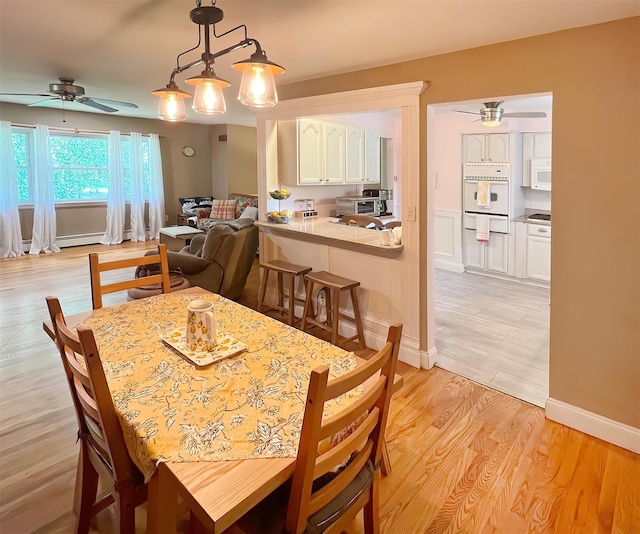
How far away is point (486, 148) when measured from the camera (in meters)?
5.70

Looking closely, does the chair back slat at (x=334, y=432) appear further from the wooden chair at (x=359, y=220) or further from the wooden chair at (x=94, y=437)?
the wooden chair at (x=359, y=220)

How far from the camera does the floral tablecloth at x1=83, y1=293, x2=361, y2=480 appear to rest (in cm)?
111

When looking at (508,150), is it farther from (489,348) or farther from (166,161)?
(166,161)

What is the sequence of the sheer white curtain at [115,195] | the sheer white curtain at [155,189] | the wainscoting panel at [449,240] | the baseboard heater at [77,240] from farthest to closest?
the sheer white curtain at [155,189] < the sheer white curtain at [115,195] < the baseboard heater at [77,240] < the wainscoting panel at [449,240]

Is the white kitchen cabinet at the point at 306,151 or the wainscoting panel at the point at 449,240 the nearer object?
the white kitchen cabinet at the point at 306,151

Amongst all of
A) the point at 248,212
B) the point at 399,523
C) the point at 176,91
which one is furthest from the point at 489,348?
the point at 248,212

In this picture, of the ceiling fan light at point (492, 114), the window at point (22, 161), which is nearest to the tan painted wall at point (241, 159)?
the window at point (22, 161)

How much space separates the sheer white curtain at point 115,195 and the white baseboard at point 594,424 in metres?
7.84

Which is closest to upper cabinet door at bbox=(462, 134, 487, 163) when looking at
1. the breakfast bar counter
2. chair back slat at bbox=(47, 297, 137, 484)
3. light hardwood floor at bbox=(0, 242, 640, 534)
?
the breakfast bar counter

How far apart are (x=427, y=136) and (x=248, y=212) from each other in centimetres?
397

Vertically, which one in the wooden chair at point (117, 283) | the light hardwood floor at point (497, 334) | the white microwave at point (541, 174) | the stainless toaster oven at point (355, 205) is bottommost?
the light hardwood floor at point (497, 334)

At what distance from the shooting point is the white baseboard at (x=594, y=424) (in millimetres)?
2232

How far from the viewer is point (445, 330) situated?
3924mm

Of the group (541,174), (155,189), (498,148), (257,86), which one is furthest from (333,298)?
(155,189)
